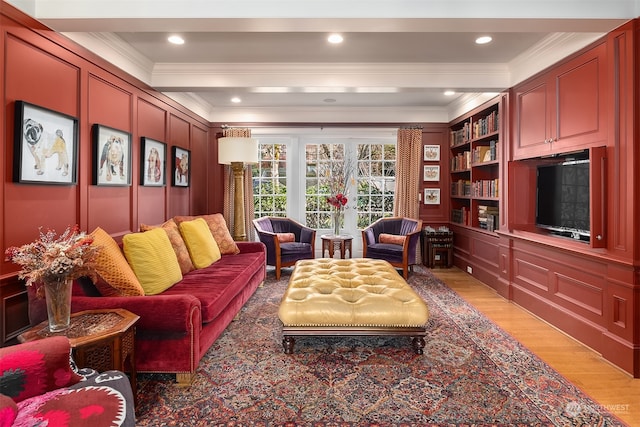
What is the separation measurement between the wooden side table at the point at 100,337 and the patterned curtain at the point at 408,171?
16.4 ft

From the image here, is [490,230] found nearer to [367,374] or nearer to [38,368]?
[367,374]

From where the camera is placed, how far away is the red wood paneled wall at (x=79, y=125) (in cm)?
229

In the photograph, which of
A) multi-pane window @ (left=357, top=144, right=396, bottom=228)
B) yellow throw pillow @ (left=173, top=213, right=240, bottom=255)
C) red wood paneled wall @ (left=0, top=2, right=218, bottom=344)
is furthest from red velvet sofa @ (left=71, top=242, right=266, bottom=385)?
multi-pane window @ (left=357, top=144, right=396, bottom=228)

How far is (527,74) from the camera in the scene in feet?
12.7

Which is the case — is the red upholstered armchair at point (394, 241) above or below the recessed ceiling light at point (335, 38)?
below

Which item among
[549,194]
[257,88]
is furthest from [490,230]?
[257,88]

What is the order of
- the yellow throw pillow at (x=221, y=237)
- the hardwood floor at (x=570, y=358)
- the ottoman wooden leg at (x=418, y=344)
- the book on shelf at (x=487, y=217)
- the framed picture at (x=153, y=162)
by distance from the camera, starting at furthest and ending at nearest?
the book on shelf at (x=487, y=217) → the yellow throw pillow at (x=221, y=237) → the framed picture at (x=153, y=162) → the ottoman wooden leg at (x=418, y=344) → the hardwood floor at (x=570, y=358)

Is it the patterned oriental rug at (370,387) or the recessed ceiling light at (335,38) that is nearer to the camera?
the patterned oriental rug at (370,387)

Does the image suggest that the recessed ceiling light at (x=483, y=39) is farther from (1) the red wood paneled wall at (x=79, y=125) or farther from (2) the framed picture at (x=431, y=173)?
(1) the red wood paneled wall at (x=79, y=125)

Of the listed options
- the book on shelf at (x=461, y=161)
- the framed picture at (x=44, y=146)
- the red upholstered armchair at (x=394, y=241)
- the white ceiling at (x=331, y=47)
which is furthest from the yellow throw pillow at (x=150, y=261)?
the book on shelf at (x=461, y=161)

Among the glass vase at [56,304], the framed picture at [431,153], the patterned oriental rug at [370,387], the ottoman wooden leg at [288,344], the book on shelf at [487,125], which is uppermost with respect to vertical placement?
the book on shelf at [487,125]

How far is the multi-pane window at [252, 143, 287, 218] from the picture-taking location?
22.1ft

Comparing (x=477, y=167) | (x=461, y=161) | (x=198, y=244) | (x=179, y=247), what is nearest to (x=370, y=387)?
(x=179, y=247)

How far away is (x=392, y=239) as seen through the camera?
5.67 m
